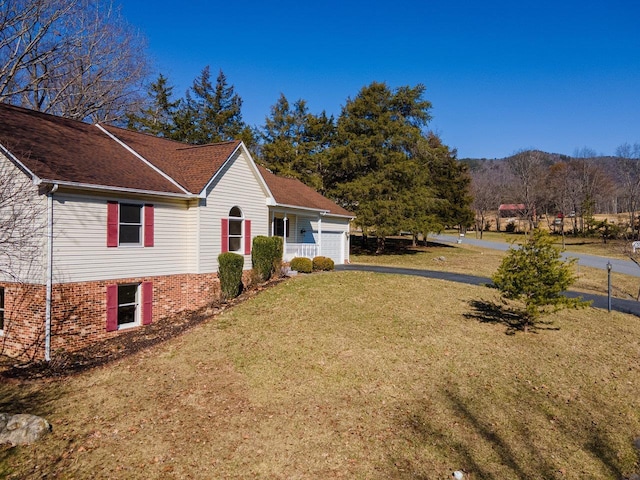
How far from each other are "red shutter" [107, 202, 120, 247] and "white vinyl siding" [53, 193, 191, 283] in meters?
0.11

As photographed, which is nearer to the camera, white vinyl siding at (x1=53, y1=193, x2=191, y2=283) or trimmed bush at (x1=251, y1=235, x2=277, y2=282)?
white vinyl siding at (x1=53, y1=193, x2=191, y2=283)

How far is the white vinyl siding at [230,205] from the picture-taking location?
53.6 feet

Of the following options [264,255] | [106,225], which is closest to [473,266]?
[264,255]

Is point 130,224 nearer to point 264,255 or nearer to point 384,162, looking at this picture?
point 264,255

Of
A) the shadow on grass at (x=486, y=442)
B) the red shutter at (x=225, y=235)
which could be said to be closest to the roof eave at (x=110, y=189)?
the red shutter at (x=225, y=235)

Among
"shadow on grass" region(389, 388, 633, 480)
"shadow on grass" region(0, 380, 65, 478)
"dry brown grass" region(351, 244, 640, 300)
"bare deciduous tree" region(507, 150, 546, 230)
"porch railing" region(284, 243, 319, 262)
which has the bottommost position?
"shadow on grass" region(389, 388, 633, 480)

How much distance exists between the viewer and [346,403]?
879 cm

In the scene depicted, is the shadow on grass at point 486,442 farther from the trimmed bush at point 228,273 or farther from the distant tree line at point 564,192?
the distant tree line at point 564,192

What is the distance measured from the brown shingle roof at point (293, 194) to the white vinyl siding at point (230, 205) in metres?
2.07

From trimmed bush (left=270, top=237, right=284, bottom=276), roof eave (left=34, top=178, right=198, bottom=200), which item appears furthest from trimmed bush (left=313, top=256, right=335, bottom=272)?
roof eave (left=34, top=178, right=198, bottom=200)

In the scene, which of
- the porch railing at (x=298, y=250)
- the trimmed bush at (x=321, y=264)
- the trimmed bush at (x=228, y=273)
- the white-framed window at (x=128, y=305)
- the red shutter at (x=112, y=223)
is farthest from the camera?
the porch railing at (x=298, y=250)

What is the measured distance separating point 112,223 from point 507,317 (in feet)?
46.2

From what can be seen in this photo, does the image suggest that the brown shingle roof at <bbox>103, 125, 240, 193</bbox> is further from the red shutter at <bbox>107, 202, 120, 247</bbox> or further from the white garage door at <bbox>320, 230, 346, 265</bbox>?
the white garage door at <bbox>320, 230, 346, 265</bbox>

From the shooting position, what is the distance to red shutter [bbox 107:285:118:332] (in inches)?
524
